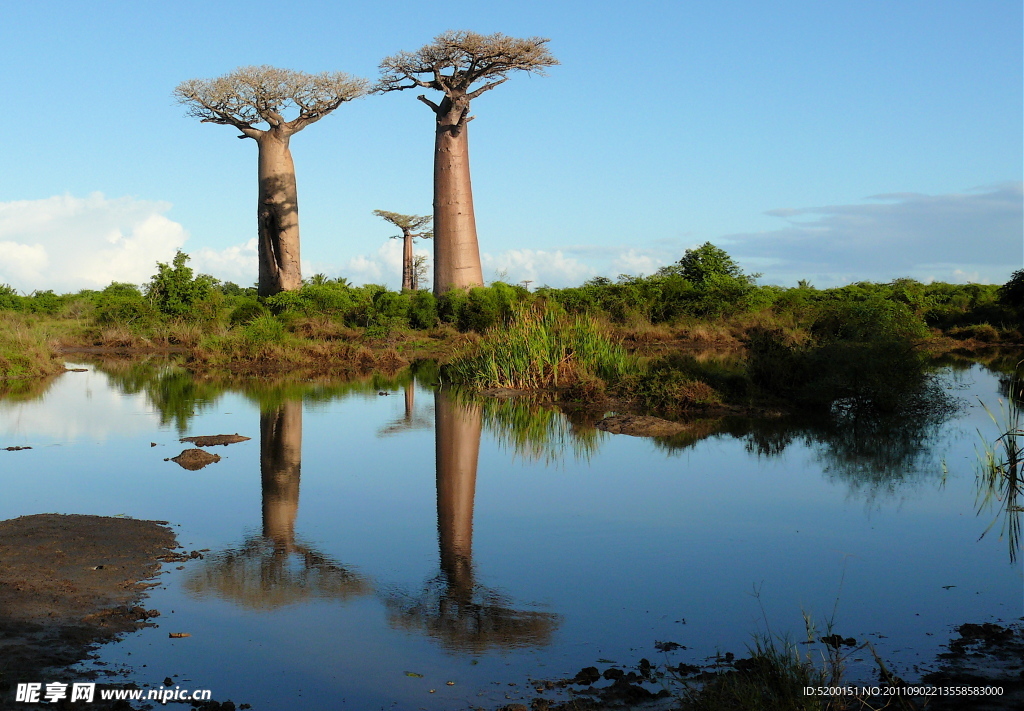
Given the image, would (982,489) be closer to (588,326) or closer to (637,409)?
(637,409)

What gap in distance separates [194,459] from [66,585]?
11.0 ft

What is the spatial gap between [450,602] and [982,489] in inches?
172

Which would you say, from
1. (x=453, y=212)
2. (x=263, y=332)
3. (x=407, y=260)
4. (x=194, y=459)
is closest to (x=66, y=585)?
(x=194, y=459)

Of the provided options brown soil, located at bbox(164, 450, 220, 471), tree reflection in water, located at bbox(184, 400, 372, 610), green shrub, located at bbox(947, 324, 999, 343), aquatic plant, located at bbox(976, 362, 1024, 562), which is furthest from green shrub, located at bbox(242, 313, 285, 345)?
green shrub, located at bbox(947, 324, 999, 343)

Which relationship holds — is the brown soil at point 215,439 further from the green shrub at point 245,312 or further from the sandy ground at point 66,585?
the green shrub at point 245,312

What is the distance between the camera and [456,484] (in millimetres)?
6773

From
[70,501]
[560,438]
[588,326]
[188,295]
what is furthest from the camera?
[188,295]

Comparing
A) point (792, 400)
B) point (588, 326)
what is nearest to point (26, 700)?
point (792, 400)

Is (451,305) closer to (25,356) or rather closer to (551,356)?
(25,356)

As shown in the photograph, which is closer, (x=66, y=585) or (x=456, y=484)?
(x=66, y=585)

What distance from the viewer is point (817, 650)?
3.53 m

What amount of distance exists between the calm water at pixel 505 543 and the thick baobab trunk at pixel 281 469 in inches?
1.2

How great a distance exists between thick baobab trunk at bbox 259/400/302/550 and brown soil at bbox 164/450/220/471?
0.40 meters

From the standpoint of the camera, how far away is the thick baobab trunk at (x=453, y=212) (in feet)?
73.6
